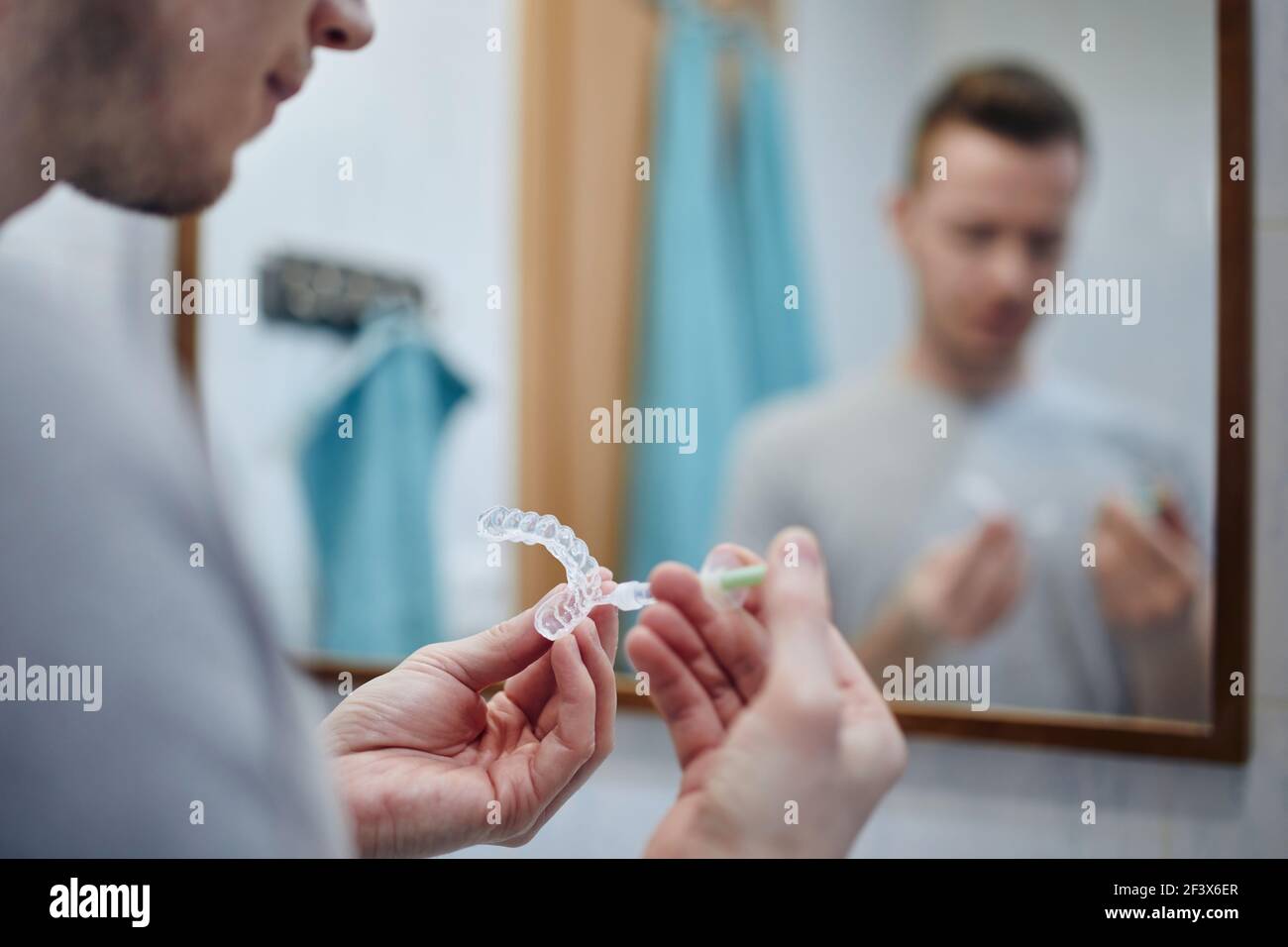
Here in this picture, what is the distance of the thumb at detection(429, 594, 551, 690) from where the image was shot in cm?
57

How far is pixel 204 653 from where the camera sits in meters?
0.33

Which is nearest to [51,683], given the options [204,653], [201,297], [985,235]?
[204,653]

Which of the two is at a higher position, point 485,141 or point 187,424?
point 485,141

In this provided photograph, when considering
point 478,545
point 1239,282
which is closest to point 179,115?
point 478,545

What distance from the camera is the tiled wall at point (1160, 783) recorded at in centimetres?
82

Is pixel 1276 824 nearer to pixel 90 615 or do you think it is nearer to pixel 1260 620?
pixel 1260 620

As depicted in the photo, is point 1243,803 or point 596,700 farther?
point 1243,803

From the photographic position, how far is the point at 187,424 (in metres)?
0.37

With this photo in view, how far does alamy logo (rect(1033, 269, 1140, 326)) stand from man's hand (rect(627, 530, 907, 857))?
0.41 m

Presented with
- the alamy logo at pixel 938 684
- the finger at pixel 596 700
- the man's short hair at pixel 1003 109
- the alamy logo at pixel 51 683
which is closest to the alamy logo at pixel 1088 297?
the man's short hair at pixel 1003 109
